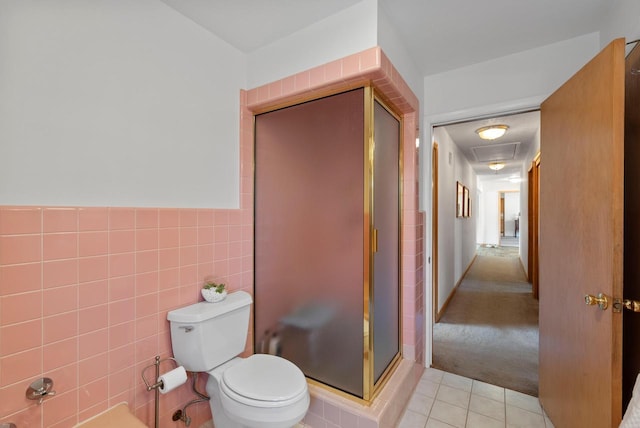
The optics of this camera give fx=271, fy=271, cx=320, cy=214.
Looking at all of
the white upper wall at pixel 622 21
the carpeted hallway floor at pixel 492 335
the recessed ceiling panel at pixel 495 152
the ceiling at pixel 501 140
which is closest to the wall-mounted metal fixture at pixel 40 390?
the carpeted hallway floor at pixel 492 335

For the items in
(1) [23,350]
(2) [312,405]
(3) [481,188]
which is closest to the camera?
(1) [23,350]

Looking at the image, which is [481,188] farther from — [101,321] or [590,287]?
[101,321]

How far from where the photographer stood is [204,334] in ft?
4.63

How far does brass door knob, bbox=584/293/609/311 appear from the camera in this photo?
1.14 m

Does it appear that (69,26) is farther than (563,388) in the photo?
No

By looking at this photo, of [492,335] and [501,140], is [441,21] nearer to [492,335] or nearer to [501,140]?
[492,335]

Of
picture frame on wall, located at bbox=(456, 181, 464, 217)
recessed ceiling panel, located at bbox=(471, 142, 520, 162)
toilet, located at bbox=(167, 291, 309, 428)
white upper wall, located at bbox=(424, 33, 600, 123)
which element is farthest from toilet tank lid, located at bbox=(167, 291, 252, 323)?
recessed ceiling panel, located at bbox=(471, 142, 520, 162)

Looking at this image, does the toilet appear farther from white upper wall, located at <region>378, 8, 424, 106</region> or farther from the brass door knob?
white upper wall, located at <region>378, 8, 424, 106</region>

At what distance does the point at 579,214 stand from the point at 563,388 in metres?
0.98

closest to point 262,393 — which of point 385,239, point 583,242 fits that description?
point 385,239

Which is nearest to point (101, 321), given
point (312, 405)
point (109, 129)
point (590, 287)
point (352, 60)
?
point (109, 129)

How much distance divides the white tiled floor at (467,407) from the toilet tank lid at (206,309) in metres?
1.22

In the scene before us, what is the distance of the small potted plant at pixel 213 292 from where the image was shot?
155 centimetres

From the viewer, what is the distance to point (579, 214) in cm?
136
